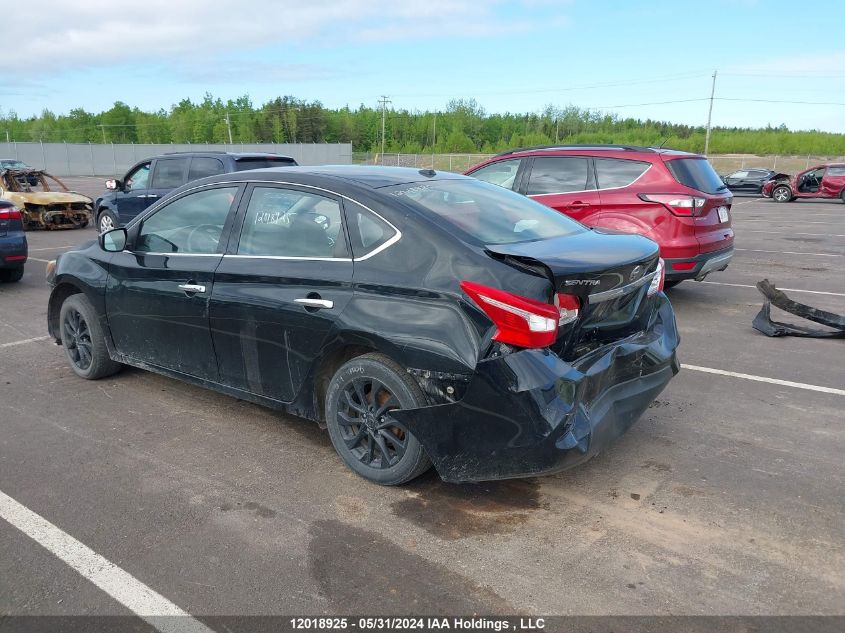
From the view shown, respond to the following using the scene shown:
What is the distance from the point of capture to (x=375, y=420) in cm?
369

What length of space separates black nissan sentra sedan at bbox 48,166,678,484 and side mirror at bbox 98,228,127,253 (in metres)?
0.15

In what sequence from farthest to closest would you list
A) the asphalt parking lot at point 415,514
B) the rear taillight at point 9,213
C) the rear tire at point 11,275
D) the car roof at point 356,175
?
1. the rear tire at point 11,275
2. the rear taillight at point 9,213
3. the car roof at point 356,175
4. the asphalt parking lot at point 415,514

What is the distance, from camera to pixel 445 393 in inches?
131

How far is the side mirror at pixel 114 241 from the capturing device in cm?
503

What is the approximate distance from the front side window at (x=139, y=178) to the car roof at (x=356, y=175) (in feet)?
30.0

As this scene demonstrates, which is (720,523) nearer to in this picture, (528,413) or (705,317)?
(528,413)

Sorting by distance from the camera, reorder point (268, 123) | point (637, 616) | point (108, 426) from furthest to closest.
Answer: point (268, 123), point (108, 426), point (637, 616)

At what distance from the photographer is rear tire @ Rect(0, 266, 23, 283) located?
31.4ft

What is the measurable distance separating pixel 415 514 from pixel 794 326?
5243 millimetres

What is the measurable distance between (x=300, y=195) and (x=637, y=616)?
2.80 metres

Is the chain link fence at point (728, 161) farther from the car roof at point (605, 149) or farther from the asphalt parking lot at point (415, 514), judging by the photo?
the asphalt parking lot at point (415, 514)

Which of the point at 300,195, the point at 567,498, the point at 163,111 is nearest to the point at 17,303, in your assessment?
the point at 300,195

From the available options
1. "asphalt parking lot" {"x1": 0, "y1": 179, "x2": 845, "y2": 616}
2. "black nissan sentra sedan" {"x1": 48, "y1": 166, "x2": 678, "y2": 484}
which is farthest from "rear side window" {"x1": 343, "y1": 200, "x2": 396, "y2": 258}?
"asphalt parking lot" {"x1": 0, "y1": 179, "x2": 845, "y2": 616}

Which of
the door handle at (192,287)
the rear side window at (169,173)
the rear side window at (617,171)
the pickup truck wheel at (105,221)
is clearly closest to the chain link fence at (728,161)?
the pickup truck wheel at (105,221)
